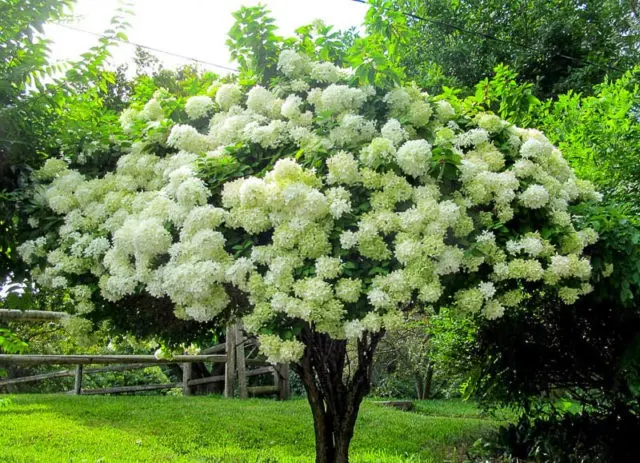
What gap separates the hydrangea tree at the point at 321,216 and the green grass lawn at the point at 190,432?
232 cm

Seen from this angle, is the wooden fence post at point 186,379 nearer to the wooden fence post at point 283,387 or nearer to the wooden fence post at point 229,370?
the wooden fence post at point 229,370

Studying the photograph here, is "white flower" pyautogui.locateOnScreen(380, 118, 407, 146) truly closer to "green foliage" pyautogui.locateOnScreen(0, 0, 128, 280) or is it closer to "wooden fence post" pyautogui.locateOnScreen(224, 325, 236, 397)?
"green foliage" pyautogui.locateOnScreen(0, 0, 128, 280)

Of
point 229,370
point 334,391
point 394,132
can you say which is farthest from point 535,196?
point 229,370

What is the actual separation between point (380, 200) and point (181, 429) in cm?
468

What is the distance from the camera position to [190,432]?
6906 mm

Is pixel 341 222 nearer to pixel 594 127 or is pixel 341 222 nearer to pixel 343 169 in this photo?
pixel 343 169

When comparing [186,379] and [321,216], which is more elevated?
[321,216]

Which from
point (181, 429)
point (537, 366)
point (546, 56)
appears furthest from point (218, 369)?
point (546, 56)

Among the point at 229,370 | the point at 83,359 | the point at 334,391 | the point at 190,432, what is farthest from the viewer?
the point at 229,370

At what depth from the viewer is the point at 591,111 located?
237 inches

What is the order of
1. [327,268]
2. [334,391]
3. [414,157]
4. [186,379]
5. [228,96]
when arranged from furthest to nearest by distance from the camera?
[186,379]
[334,391]
[228,96]
[414,157]
[327,268]

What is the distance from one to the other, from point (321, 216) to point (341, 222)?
125 mm

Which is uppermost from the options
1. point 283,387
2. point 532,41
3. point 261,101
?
point 532,41

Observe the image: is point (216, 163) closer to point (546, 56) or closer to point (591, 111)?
point (591, 111)
